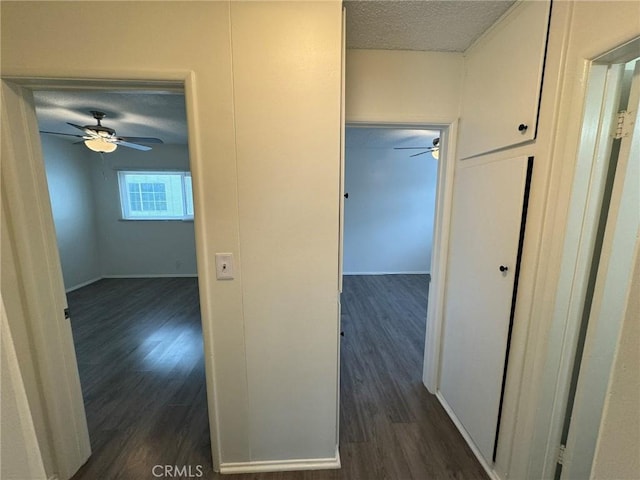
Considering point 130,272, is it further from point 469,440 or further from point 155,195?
point 469,440

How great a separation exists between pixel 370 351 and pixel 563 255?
195 centimetres

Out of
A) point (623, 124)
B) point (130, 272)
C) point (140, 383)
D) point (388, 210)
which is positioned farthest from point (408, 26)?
point (130, 272)

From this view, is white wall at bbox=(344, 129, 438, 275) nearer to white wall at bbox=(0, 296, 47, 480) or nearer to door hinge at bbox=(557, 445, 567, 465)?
door hinge at bbox=(557, 445, 567, 465)

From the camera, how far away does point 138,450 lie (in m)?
1.58

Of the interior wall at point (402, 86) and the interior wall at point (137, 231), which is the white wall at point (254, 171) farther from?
the interior wall at point (137, 231)

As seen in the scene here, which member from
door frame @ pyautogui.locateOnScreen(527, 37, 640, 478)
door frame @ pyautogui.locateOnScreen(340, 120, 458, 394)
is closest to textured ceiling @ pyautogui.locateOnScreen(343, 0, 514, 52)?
door frame @ pyautogui.locateOnScreen(340, 120, 458, 394)

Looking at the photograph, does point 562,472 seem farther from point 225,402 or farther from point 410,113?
point 410,113

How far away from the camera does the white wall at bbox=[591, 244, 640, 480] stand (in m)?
0.40

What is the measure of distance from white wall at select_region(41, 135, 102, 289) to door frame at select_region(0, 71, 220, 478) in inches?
138

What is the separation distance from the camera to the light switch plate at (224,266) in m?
1.27

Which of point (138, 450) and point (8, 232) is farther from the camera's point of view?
point (138, 450)

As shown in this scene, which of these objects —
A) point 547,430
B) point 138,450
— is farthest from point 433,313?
point 138,450

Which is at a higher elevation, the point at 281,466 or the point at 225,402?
the point at 225,402

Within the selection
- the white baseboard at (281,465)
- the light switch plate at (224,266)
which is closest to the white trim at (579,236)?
the white baseboard at (281,465)
